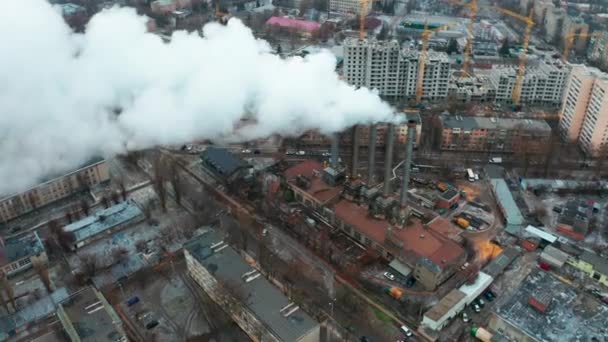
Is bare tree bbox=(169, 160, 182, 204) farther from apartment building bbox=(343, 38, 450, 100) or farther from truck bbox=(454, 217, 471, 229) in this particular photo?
apartment building bbox=(343, 38, 450, 100)

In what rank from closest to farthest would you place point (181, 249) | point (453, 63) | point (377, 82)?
point (181, 249) → point (377, 82) → point (453, 63)

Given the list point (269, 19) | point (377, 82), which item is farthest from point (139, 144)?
point (269, 19)

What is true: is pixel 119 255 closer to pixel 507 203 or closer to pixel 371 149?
pixel 371 149

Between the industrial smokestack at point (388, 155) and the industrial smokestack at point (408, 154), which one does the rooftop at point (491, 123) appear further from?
the industrial smokestack at point (408, 154)

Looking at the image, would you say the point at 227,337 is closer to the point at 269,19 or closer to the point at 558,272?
the point at 558,272

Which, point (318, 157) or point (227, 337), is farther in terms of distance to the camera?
point (318, 157)

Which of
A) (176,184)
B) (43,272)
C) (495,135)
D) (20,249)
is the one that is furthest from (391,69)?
(20,249)
